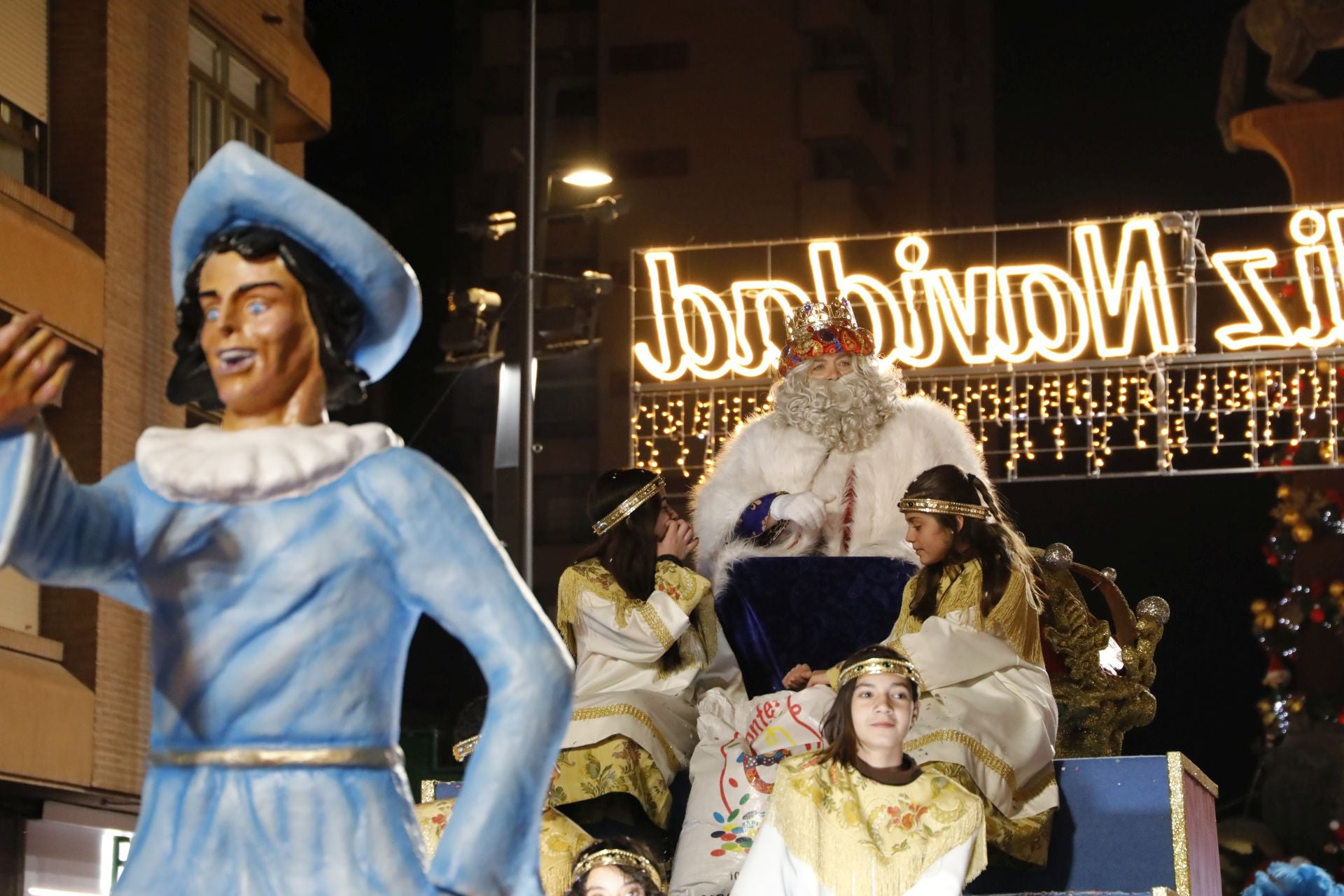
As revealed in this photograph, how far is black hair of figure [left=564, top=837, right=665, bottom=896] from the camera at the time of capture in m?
5.82

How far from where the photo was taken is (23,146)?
16047 millimetres

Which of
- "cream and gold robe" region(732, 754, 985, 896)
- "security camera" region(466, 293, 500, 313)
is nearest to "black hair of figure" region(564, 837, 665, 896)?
"cream and gold robe" region(732, 754, 985, 896)

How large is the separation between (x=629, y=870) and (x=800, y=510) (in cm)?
245

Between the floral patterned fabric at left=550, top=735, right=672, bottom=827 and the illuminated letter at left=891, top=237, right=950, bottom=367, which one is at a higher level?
the illuminated letter at left=891, top=237, right=950, bottom=367

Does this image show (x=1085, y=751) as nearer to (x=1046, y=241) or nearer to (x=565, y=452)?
(x=1046, y=241)

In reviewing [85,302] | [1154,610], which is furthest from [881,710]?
[85,302]

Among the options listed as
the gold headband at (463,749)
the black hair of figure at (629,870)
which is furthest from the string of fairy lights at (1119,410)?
the black hair of figure at (629,870)

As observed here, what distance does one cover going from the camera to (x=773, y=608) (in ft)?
25.7

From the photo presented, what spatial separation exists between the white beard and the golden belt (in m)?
5.54

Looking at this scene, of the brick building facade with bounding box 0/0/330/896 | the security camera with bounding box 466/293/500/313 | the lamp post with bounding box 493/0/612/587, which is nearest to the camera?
the lamp post with bounding box 493/0/612/587

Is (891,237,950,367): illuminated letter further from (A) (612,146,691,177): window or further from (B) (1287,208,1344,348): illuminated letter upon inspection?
(A) (612,146,691,177): window

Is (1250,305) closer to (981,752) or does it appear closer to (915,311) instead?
(915,311)

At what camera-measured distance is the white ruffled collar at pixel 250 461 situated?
3.11 metres

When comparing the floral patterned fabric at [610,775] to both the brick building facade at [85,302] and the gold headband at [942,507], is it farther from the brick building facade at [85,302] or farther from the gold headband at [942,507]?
the brick building facade at [85,302]
